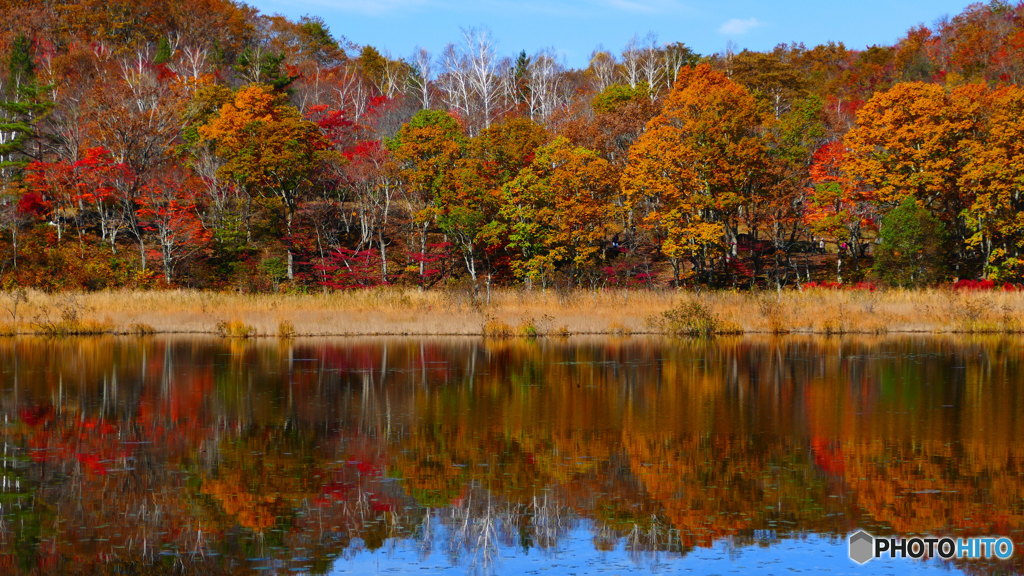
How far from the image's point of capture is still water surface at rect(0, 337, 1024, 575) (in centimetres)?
1123

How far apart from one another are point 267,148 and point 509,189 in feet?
51.5

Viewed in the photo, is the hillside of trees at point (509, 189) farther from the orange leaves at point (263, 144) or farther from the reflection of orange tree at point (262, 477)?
the reflection of orange tree at point (262, 477)

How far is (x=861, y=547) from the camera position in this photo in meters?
11.1

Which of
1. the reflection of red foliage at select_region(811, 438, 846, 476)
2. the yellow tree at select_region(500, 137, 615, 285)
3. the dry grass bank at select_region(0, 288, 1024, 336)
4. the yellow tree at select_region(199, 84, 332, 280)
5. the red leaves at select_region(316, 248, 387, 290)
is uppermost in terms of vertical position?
the yellow tree at select_region(199, 84, 332, 280)

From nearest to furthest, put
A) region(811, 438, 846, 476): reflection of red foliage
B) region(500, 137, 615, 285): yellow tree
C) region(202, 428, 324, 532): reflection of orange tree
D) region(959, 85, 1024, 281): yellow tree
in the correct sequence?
region(202, 428, 324, 532): reflection of orange tree
region(811, 438, 846, 476): reflection of red foliage
region(959, 85, 1024, 281): yellow tree
region(500, 137, 615, 285): yellow tree

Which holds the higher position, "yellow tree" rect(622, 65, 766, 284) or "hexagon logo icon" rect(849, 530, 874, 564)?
"yellow tree" rect(622, 65, 766, 284)

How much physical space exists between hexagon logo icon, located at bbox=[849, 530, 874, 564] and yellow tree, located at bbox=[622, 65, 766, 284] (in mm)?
45301

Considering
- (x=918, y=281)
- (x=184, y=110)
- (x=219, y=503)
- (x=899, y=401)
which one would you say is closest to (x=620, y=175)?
(x=918, y=281)

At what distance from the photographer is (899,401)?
2202 cm

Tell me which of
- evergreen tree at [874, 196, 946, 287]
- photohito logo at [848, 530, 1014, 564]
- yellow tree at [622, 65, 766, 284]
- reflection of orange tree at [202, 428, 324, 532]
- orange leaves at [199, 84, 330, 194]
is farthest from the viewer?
orange leaves at [199, 84, 330, 194]

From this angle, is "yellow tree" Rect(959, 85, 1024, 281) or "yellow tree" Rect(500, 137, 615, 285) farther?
"yellow tree" Rect(500, 137, 615, 285)

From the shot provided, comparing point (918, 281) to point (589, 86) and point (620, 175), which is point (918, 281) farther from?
point (589, 86)

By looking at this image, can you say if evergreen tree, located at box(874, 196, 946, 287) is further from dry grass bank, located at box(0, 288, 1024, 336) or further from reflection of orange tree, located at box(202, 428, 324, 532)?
reflection of orange tree, located at box(202, 428, 324, 532)

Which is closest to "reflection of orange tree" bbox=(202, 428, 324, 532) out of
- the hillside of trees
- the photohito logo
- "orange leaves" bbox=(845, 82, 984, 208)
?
the photohito logo
